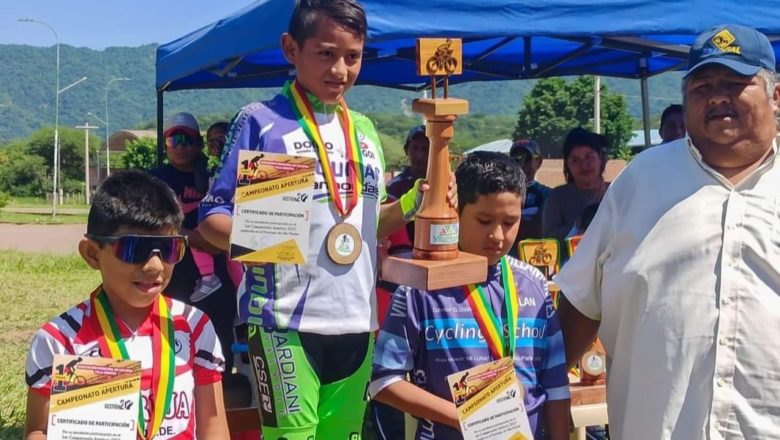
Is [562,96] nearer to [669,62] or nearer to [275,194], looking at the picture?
[669,62]

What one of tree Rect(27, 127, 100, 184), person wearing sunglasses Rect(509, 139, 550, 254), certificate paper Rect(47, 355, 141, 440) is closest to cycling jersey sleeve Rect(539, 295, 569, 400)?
certificate paper Rect(47, 355, 141, 440)

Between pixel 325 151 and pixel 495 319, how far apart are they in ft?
2.13

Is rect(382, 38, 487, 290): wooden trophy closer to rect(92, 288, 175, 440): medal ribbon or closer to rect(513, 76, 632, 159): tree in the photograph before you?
rect(92, 288, 175, 440): medal ribbon

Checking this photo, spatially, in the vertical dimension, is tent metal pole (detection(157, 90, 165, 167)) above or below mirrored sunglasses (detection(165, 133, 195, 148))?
above

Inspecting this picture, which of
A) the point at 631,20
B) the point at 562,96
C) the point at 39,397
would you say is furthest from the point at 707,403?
the point at 562,96

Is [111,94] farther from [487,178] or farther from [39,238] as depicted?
[487,178]

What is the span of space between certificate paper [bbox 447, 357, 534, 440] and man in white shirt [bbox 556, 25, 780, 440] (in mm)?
255

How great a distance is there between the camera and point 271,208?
6.86ft

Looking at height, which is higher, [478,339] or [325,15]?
[325,15]

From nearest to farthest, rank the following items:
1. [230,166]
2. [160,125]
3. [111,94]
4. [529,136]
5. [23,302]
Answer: [230,166] → [160,125] → [23,302] → [529,136] → [111,94]

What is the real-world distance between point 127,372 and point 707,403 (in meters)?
1.23

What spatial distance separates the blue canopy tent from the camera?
11.3 feet

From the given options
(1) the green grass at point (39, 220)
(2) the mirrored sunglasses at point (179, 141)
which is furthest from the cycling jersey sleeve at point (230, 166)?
(1) the green grass at point (39, 220)

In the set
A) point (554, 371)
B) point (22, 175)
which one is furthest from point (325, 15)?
point (22, 175)
